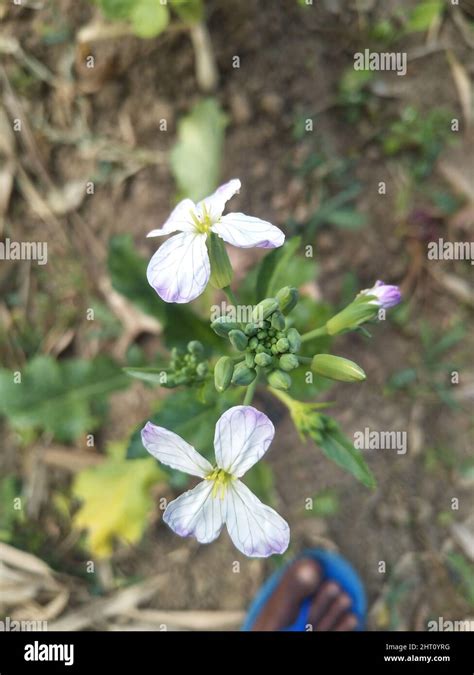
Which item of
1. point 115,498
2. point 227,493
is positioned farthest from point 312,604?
point 227,493

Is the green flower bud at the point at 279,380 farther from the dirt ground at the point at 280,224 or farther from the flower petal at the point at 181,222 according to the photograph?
the dirt ground at the point at 280,224

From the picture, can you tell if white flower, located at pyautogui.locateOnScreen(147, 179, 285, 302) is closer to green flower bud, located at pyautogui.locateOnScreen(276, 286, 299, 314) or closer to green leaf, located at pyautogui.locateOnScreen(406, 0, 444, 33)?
green flower bud, located at pyautogui.locateOnScreen(276, 286, 299, 314)

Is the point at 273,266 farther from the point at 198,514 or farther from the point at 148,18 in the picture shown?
the point at 148,18

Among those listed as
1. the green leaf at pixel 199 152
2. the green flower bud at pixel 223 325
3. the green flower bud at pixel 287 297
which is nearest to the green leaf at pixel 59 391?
the green leaf at pixel 199 152

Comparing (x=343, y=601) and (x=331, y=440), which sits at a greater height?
(x=331, y=440)
